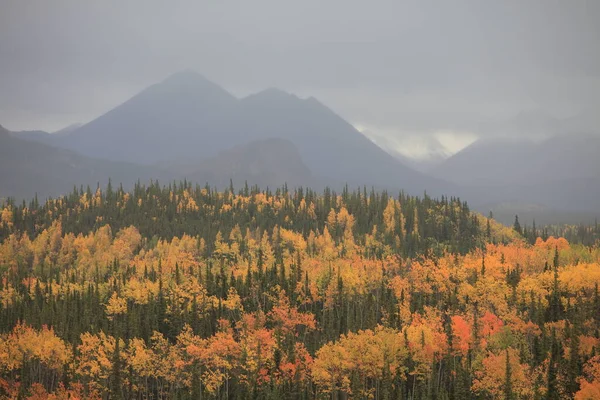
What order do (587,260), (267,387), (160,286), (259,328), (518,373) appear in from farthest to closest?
(587,260) → (160,286) → (259,328) → (267,387) → (518,373)

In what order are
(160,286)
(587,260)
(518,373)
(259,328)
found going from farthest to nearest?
(587,260), (160,286), (259,328), (518,373)

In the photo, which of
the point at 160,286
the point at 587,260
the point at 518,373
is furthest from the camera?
the point at 587,260

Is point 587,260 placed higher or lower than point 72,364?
higher

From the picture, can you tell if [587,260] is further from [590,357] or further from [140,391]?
[140,391]

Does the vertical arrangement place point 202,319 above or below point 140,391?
above

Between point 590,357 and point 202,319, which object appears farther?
point 202,319

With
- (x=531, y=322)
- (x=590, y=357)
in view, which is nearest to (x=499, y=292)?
(x=531, y=322)

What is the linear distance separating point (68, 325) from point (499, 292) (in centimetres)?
10154

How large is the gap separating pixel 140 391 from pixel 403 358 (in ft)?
169

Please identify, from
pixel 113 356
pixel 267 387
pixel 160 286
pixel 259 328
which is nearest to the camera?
pixel 267 387

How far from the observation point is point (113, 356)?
391ft

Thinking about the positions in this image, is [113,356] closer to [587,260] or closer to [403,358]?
[403,358]

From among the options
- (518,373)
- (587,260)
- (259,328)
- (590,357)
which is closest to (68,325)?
(259,328)

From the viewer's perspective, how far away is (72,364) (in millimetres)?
121625
